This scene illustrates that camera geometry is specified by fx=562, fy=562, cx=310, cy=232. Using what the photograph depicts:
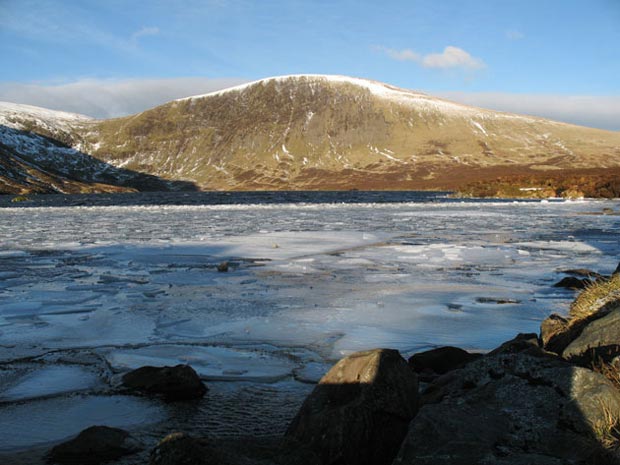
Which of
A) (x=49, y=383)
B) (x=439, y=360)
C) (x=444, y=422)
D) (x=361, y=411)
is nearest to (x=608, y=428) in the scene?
(x=444, y=422)

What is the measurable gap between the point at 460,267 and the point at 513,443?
1261 cm

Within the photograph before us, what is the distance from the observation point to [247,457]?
404 centimetres

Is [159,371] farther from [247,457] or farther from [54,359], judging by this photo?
[247,457]

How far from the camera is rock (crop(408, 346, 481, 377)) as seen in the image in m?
7.12

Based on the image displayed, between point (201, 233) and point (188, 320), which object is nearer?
point (188, 320)

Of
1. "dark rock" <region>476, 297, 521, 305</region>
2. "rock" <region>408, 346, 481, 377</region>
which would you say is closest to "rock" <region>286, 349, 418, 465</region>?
"rock" <region>408, 346, 481, 377</region>

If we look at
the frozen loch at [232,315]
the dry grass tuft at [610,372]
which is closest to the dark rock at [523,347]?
the dry grass tuft at [610,372]

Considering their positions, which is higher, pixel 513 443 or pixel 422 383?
pixel 513 443

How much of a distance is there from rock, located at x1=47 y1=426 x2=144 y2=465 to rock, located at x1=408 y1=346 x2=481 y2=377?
12.1 ft

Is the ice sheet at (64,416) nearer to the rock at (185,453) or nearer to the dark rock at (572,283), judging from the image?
the rock at (185,453)

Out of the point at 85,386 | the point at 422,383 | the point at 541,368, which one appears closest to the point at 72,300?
the point at 85,386

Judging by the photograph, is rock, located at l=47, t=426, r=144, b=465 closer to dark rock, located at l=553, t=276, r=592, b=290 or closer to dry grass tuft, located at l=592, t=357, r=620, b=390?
dry grass tuft, located at l=592, t=357, r=620, b=390

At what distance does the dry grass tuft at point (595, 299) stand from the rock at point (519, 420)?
320cm

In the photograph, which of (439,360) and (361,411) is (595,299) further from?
(361,411)
